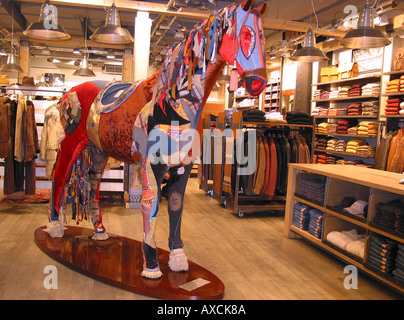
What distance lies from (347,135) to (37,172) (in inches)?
233

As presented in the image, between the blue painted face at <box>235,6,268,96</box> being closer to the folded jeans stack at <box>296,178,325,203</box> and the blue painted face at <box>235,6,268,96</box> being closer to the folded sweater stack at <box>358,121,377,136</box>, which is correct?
the folded jeans stack at <box>296,178,325,203</box>

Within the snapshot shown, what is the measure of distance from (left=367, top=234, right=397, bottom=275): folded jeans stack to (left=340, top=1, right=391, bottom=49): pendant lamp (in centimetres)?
213

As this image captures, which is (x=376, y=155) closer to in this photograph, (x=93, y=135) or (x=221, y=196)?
(x=221, y=196)

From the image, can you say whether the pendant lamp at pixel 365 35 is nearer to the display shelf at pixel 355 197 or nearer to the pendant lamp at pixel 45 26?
the display shelf at pixel 355 197

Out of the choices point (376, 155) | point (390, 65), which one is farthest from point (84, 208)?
point (390, 65)

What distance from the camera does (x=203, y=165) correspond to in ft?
20.8

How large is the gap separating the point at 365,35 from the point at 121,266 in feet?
10.7

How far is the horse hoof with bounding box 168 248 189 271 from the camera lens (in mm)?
2652

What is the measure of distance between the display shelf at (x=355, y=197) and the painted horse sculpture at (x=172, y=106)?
4.82 ft

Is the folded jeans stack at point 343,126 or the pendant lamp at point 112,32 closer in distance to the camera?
the pendant lamp at point 112,32

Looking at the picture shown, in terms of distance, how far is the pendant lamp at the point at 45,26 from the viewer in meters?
4.25

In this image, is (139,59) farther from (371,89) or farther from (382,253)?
(371,89)

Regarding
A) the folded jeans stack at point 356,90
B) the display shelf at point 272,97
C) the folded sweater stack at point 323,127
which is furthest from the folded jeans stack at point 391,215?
the display shelf at point 272,97

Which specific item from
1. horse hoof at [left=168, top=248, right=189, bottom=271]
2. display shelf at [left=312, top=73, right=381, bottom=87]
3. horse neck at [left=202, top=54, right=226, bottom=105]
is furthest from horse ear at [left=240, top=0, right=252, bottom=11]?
display shelf at [left=312, top=73, right=381, bottom=87]
